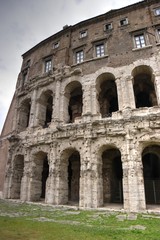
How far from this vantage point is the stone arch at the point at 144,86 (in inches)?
492

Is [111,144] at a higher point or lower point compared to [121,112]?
lower

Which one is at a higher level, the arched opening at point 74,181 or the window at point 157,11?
the window at point 157,11

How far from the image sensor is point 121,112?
36.3 feet

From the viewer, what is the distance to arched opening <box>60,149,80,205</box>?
11.5 m

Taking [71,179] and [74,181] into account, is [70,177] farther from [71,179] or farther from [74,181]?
[74,181]

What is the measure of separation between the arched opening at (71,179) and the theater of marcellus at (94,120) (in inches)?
2.4

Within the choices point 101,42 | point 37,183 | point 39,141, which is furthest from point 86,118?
point 101,42

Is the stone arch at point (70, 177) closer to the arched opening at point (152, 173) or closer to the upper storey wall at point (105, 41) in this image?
the arched opening at point (152, 173)

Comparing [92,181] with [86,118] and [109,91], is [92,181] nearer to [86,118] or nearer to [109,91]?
[86,118]

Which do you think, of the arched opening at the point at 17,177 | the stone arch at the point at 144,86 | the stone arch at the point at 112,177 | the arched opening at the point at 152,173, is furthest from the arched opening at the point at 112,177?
the arched opening at the point at 17,177

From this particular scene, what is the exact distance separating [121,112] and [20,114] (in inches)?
379

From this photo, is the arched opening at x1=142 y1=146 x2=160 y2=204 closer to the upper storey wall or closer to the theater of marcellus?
the theater of marcellus

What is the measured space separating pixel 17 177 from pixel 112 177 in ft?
24.3

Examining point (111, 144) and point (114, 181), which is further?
point (114, 181)
